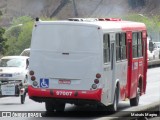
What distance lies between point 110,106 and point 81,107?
7.27 feet

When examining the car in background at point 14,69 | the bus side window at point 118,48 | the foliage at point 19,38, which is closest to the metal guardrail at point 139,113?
the bus side window at point 118,48

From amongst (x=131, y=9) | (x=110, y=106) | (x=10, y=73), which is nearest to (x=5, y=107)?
(x=110, y=106)

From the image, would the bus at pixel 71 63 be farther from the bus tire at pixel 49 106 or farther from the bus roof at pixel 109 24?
the bus tire at pixel 49 106

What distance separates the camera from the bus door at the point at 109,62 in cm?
2128

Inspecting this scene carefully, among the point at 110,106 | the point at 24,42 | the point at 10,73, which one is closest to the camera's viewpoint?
the point at 110,106

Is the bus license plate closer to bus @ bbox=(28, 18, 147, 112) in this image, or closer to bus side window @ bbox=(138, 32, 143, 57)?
bus side window @ bbox=(138, 32, 143, 57)

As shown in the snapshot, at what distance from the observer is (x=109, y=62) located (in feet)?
71.2

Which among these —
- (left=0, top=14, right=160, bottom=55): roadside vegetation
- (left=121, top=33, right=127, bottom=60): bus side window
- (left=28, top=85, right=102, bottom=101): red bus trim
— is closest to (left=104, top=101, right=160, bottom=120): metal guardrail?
(left=28, top=85, right=102, bottom=101): red bus trim

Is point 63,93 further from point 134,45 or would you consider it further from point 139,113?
point 134,45

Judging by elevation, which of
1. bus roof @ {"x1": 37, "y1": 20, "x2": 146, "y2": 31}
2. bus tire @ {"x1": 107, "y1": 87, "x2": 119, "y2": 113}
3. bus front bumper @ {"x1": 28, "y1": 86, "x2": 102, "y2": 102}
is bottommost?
bus tire @ {"x1": 107, "y1": 87, "x2": 119, "y2": 113}

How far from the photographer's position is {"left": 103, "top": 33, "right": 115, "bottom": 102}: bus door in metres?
21.3

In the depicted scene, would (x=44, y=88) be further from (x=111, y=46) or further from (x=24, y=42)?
(x=24, y=42)

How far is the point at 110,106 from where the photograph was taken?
2234 centimetres

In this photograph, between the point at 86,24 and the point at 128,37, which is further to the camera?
the point at 128,37
